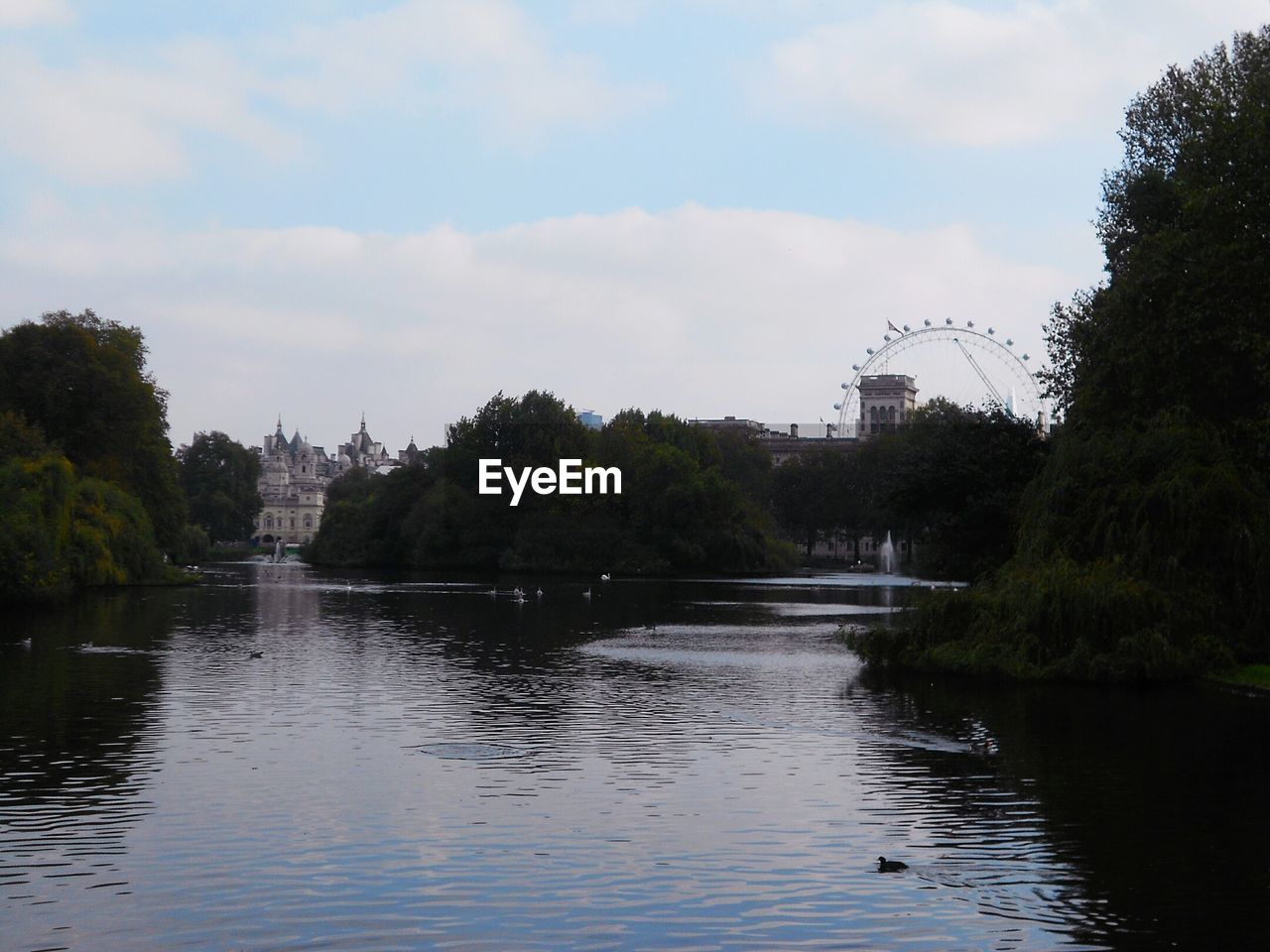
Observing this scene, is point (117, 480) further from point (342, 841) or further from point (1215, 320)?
point (342, 841)

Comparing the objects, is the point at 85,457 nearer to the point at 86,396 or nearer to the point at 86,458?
the point at 86,458

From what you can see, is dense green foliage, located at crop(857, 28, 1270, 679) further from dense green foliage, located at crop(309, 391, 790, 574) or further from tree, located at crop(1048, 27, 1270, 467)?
dense green foliage, located at crop(309, 391, 790, 574)

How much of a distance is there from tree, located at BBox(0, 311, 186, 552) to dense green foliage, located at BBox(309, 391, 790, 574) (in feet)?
165

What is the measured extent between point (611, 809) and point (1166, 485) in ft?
74.9

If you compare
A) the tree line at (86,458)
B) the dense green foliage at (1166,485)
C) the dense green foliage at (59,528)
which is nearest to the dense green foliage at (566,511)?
the tree line at (86,458)

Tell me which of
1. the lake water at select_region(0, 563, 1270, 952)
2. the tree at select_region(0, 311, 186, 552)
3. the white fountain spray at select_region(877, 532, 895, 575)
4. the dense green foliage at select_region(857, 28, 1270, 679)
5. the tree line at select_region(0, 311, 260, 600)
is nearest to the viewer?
the lake water at select_region(0, 563, 1270, 952)

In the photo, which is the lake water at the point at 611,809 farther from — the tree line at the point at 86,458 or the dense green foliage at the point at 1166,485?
A: the tree line at the point at 86,458

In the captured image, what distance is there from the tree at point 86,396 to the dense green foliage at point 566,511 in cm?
5022

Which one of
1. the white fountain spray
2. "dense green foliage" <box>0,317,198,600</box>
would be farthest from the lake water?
the white fountain spray

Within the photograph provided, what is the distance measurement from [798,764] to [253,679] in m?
18.0

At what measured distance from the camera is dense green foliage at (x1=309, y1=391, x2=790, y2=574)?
138625 millimetres

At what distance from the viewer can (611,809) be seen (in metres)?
21.3

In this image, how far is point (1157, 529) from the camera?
127 feet

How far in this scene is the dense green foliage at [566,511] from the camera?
455ft
